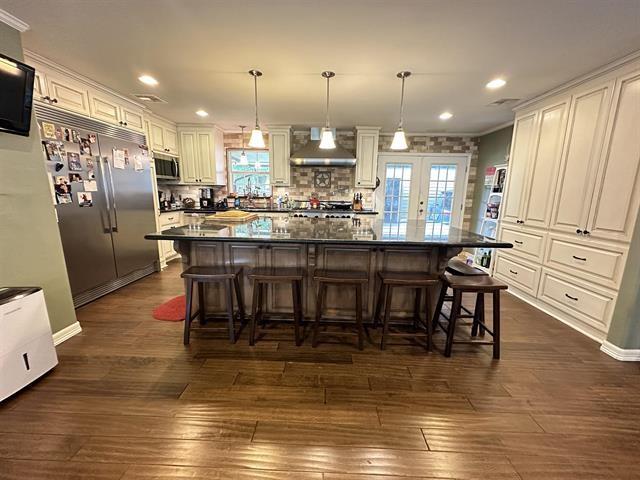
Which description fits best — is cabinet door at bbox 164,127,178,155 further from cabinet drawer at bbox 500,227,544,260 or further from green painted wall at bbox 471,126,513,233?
green painted wall at bbox 471,126,513,233

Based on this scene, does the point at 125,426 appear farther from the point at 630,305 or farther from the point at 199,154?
the point at 199,154

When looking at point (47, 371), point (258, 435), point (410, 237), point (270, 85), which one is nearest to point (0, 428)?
point (47, 371)

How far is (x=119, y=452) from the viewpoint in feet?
4.21

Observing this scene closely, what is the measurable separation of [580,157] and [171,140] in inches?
220

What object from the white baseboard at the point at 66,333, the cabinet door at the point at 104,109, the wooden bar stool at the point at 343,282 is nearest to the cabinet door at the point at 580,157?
the wooden bar stool at the point at 343,282

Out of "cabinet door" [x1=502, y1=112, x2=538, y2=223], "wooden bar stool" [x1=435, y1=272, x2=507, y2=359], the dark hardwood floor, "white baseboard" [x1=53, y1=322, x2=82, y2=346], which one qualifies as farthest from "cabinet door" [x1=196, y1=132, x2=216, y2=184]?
"cabinet door" [x1=502, y1=112, x2=538, y2=223]

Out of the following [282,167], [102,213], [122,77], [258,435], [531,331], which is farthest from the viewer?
[282,167]

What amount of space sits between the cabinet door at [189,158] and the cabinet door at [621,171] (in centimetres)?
547

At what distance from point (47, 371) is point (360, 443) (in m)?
2.14

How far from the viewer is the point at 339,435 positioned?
140cm

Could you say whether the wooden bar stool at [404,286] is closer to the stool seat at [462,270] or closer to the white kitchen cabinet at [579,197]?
the stool seat at [462,270]

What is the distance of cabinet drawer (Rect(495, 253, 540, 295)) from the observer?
10.2 feet

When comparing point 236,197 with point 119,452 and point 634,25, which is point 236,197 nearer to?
point 119,452

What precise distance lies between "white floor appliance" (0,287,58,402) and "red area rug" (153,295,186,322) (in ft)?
2.80
